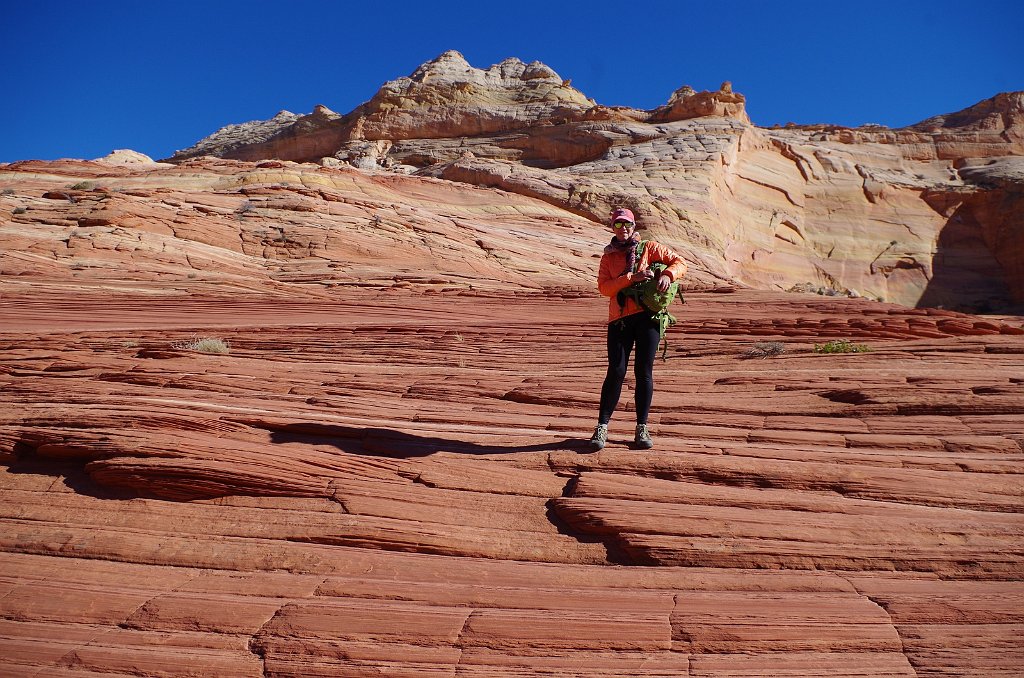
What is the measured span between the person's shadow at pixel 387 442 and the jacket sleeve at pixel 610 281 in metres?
1.24

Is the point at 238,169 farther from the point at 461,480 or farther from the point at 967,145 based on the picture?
the point at 967,145

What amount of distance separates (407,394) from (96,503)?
3.30m

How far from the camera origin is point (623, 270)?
5797 millimetres

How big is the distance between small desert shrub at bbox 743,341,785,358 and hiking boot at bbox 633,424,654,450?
160 inches

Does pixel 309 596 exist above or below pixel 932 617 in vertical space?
below

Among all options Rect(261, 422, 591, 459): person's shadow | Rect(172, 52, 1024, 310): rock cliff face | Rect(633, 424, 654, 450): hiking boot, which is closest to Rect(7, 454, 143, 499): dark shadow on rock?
Rect(261, 422, 591, 459): person's shadow

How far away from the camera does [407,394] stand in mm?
7855

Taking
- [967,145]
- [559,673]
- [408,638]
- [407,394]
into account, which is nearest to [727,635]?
[559,673]

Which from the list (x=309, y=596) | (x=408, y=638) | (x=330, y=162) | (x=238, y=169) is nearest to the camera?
(x=408, y=638)

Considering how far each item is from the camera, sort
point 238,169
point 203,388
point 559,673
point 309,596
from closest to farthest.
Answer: point 559,673, point 309,596, point 203,388, point 238,169

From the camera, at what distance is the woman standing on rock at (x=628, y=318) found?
5805 millimetres

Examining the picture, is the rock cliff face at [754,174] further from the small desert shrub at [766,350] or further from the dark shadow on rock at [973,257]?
the small desert shrub at [766,350]

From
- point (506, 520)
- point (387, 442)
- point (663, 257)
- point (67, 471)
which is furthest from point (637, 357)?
point (67, 471)

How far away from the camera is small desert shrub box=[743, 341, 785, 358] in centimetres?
938
